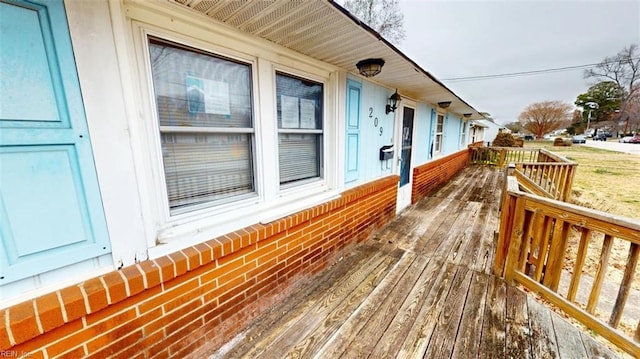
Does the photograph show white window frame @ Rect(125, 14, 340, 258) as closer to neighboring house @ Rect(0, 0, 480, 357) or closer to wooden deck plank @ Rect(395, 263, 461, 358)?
neighboring house @ Rect(0, 0, 480, 357)

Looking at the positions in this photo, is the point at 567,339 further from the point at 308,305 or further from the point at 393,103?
the point at 393,103

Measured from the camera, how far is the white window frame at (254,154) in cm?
133

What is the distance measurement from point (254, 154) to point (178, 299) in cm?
112

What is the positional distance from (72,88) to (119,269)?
0.90 m

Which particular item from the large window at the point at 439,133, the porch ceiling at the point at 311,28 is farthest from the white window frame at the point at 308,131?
the large window at the point at 439,133

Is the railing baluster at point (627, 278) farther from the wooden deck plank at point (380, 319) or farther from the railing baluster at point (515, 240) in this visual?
the wooden deck plank at point (380, 319)

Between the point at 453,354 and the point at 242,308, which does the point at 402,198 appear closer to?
the point at 453,354

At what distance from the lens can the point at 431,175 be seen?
5848 millimetres

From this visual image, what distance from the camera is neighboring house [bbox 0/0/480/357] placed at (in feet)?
3.11

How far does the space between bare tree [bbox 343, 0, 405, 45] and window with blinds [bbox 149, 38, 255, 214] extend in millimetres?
6116

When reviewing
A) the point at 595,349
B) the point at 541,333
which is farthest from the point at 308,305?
the point at 595,349

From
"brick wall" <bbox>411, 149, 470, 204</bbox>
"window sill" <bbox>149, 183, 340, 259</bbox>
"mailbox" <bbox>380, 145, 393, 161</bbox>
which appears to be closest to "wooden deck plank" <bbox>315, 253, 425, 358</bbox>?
"window sill" <bbox>149, 183, 340, 259</bbox>

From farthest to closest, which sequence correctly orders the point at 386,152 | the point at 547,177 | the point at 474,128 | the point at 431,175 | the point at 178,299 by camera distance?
1. the point at 474,128
2. the point at 431,175
3. the point at 547,177
4. the point at 386,152
5. the point at 178,299

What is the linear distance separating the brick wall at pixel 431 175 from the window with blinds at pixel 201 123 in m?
4.07
